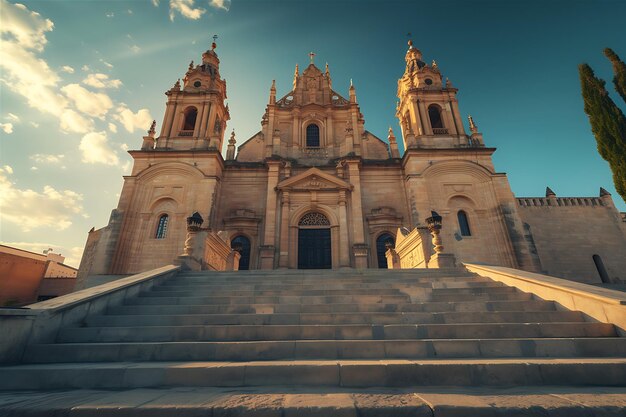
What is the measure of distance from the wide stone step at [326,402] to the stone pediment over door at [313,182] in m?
15.5

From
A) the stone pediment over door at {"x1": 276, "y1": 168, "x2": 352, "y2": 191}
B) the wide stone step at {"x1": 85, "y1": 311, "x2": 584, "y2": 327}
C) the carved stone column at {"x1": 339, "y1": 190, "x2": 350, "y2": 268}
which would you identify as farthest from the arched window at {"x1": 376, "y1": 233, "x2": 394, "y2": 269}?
the wide stone step at {"x1": 85, "y1": 311, "x2": 584, "y2": 327}

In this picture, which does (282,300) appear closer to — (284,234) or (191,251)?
(191,251)

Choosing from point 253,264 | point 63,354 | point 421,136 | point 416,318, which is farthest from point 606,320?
point 421,136

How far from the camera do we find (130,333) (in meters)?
4.99

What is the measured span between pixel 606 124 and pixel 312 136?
17.2 meters

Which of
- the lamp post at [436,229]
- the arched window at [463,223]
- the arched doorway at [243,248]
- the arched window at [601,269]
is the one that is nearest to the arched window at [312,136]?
the arched doorway at [243,248]

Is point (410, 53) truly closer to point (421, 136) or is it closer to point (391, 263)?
point (421, 136)

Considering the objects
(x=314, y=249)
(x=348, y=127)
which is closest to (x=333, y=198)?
(x=314, y=249)

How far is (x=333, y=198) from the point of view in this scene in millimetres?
18500

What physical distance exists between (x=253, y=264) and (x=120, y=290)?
10.7 m

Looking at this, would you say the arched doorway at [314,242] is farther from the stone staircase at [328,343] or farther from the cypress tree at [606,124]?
the cypress tree at [606,124]

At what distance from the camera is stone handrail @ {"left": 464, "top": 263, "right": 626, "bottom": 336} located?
475cm

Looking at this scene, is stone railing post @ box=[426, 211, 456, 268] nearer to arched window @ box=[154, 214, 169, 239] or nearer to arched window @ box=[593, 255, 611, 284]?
arched window @ box=[154, 214, 169, 239]

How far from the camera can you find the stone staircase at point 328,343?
11.6 ft
